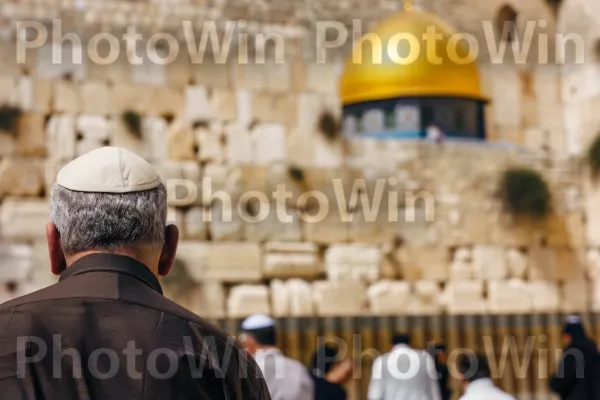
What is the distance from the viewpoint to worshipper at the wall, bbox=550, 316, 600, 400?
707cm

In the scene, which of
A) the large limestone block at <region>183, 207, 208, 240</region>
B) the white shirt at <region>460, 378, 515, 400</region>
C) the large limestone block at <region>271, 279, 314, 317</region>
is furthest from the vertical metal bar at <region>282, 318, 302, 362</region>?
the white shirt at <region>460, 378, 515, 400</region>

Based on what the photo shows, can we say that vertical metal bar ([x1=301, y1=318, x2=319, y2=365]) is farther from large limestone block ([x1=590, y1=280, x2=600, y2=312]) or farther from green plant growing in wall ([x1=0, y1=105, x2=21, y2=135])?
large limestone block ([x1=590, y1=280, x2=600, y2=312])

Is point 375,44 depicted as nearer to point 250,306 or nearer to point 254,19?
point 254,19

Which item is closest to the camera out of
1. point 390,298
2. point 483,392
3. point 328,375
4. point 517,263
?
point 483,392

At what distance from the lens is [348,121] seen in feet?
45.2

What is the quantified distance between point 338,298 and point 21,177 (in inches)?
120

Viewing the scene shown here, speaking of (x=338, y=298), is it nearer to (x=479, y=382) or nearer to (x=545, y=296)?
(x=545, y=296)

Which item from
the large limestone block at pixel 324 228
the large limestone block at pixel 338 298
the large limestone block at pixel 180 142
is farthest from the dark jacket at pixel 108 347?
the large limestone block at pixel 324 228

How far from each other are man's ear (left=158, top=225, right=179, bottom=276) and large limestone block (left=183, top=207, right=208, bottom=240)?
8.69 metres

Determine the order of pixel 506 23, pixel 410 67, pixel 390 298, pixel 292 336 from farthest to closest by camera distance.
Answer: pixel 506 23
pixel 410 67
pixel 390 298
pixel 292 336

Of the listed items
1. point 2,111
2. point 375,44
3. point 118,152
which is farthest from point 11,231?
point 118,152

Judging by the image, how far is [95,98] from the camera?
10.7 m

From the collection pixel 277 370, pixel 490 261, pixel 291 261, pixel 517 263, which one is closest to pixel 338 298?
pixel 291 261

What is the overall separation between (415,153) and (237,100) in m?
2.08
